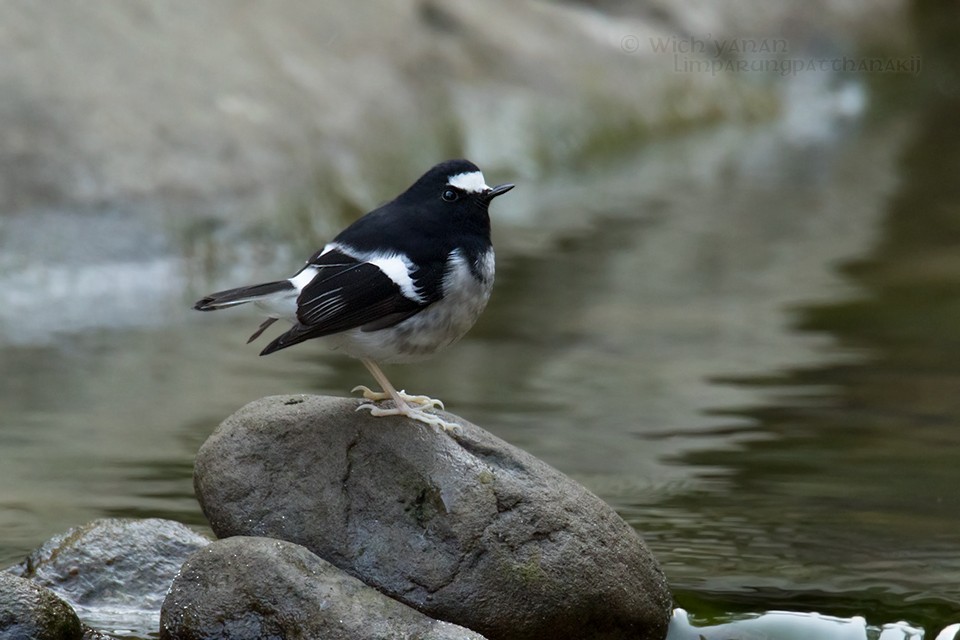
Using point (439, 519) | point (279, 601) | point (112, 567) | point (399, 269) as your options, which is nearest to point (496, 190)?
point (399, 269)

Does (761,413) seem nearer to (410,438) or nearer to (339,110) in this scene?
(410,438)

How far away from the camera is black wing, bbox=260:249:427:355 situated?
197 inches

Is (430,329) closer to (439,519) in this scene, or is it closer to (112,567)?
(439,519)

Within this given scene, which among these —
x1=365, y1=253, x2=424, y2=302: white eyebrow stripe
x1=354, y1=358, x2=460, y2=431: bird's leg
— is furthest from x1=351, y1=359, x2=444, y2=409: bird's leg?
x1=365, y1=253, x2=424, y2=302: white eyebrow stripe

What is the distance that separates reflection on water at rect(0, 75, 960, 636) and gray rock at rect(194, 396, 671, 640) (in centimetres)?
58

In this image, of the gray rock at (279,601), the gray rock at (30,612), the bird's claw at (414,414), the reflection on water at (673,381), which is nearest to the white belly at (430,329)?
the bird's claw at (414,414)

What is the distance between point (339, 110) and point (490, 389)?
4.29 meters

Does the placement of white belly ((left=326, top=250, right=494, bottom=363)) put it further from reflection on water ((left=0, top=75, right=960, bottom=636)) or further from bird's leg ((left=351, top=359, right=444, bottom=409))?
reflection on water ((left=0, top=75, right=960, bottom=636))

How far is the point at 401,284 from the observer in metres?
5.07

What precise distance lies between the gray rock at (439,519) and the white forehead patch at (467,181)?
2.65ft

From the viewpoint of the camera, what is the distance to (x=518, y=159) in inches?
551

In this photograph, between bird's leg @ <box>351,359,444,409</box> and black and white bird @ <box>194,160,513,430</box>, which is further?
bird's leg @ <box>351,359,444,409</box>

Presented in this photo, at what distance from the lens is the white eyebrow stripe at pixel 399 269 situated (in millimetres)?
5074

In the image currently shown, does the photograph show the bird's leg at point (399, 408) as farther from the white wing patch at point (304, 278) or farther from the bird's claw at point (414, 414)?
the white wing patch at point (304, 278)
